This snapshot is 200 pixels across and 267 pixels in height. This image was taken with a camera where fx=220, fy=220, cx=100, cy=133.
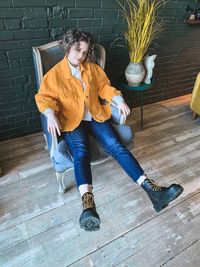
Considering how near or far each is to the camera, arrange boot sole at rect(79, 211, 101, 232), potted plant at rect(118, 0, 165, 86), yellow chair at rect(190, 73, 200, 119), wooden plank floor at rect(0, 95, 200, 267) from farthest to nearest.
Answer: yellow chair at rect(190, 73, 200, 119)
potted plant at rect(118, 0, 165, 86)
wooden plank floor at rect(0, 95, 200, 267)
boot sole at rect(79, 211, 101, 232)

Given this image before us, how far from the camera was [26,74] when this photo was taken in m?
1.83

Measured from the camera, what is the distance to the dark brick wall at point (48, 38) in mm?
1608

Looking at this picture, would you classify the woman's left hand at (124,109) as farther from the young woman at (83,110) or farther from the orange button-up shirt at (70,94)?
the orange button-up shirt at (70,94)

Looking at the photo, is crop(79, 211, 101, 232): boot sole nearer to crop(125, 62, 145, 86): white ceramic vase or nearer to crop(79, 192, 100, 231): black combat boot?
crop(79, 192, 100, 231): black combat boot

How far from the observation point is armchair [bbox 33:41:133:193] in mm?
1360

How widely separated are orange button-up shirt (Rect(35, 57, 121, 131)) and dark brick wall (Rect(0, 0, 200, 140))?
1.39ft

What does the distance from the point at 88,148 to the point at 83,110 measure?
27 cm

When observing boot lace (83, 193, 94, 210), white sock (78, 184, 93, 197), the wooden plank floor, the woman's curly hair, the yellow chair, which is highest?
the woman's curly hair

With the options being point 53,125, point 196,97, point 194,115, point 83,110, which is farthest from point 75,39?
point 194,115

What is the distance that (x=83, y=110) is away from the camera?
152 cm

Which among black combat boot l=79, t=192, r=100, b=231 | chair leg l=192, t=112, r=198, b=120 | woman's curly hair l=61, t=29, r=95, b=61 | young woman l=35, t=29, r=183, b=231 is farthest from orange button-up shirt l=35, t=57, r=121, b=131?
chair leg l=192, t=112, r=198, b=120

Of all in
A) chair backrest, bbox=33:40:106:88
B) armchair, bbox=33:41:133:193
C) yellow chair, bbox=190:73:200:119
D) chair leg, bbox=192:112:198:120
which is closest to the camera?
armchair, bbox=33:41:133:193

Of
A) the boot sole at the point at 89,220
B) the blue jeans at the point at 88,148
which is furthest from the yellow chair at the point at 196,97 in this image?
the boot sole at the point at 89,220

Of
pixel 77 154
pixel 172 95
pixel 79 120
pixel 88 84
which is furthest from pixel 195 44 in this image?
pixel 77 154
